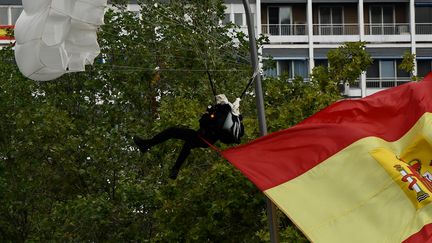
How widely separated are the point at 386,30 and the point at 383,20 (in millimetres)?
518

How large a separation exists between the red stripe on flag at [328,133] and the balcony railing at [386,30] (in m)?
47.2

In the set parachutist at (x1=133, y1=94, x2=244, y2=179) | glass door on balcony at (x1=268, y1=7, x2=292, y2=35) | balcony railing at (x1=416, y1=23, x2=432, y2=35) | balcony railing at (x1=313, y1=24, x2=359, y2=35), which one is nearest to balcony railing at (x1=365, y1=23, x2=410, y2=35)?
balcony railing at (x1=416, y1=23, x2=432, y2=35)

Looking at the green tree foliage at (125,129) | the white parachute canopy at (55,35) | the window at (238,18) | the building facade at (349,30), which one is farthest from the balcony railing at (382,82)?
the white parachute canopy at (55,35)

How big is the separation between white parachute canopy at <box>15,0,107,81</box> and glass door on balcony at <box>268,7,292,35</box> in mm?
47367

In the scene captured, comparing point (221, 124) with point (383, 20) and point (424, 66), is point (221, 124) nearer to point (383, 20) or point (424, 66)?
point (424, 66)

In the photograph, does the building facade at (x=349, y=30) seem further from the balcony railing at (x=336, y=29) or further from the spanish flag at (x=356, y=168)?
the spanish flag at (x=356, y=168)

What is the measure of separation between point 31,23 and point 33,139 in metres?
18.7

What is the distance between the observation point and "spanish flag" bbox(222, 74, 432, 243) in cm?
2025

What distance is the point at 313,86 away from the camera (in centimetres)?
3247

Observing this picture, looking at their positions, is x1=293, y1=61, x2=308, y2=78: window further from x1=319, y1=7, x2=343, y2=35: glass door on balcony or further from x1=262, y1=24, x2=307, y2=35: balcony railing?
x1=319, y1=7, x2=343, y2=35: glass door on balcony

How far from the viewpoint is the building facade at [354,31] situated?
68375 millimetres

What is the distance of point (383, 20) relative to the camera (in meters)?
69.9

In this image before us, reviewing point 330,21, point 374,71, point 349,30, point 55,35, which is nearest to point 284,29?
point 330,21

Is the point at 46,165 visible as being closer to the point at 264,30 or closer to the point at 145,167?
the point at 145,167
